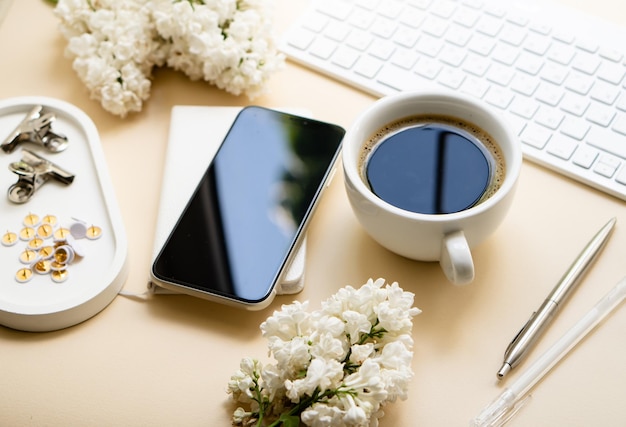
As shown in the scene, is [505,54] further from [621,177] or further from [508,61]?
[621,177]

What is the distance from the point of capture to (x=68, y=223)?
72 centimetres

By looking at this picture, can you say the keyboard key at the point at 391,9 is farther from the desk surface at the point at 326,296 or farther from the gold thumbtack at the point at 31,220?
the gold thumbtack at the point at 31,220

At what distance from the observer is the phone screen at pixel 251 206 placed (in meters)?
0.67

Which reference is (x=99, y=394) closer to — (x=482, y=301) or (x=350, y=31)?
(x=482, y=301)

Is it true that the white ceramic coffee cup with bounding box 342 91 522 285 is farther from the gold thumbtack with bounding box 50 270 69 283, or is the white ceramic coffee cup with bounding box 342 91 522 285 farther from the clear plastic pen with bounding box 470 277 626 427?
the gold thumbtack with bounding box 50 270 69 283

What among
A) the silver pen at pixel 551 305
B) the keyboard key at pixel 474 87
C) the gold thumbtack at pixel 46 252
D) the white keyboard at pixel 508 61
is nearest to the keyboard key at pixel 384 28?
the white keyboard at pixel 508 61

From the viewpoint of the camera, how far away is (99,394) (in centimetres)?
64

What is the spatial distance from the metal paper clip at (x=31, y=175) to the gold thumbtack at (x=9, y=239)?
39 mm

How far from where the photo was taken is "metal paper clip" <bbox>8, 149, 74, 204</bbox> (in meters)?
0.73

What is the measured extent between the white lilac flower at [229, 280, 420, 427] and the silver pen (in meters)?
0.11

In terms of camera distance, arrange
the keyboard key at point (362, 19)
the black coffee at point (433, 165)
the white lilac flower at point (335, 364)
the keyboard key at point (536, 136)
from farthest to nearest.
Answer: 1. the keyboard key at point (362, 19)
2. the keyboard key at point (536, 136)
3. the black coffee at point (433, 165)
4. the white lilac flower at point (335, 364)

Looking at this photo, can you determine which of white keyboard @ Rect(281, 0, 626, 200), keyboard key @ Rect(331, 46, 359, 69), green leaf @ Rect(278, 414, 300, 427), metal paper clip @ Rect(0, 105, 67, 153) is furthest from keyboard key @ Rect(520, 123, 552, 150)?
metal paper clip @ Rect(0, 105, 67, 153)

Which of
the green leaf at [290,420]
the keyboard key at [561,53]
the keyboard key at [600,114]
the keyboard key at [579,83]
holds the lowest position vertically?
the green leaf at [290,420]

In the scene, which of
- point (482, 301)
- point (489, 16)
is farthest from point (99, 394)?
point (489, 16)
